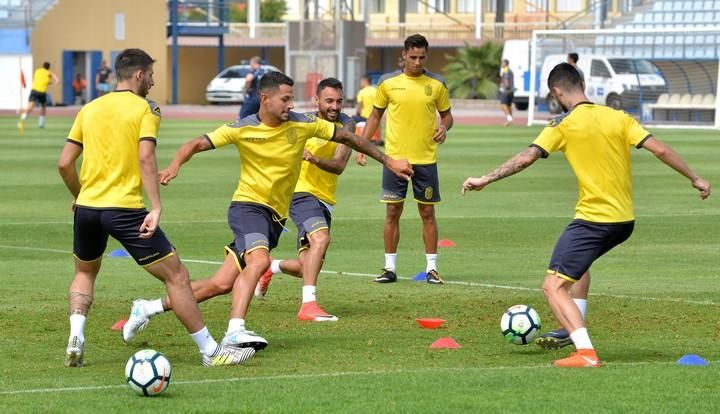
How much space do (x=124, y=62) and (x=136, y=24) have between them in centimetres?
6125

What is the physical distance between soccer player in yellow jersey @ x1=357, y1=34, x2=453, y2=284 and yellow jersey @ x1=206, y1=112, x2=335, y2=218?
371 centimetres

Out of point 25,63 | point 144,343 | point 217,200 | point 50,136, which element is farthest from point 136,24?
point 144,343

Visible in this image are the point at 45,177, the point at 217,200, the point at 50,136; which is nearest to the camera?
the point at 217,200

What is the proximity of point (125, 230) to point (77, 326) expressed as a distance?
73 centimetres

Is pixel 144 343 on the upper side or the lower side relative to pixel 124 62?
lower

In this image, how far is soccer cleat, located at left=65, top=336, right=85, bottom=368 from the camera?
916 centimetres

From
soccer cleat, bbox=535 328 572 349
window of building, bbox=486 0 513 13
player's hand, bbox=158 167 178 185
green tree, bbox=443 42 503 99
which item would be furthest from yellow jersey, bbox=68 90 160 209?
window of building, bbox=486 0 513 13

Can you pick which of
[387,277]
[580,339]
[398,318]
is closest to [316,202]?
[398,318]

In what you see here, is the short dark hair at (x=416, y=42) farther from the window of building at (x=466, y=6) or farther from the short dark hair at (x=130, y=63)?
the window of building at (x=466, y=6)

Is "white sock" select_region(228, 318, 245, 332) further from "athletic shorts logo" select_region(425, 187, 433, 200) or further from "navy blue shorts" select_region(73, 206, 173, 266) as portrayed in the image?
"athletic shorts logo" select_region(425, 187, 433, 200)

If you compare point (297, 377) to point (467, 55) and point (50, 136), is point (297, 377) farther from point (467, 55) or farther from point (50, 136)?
point (467, 55)

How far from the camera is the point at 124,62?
30.3 feet

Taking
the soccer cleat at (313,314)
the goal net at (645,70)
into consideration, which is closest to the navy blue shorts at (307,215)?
the soccer cleat at (313,314)

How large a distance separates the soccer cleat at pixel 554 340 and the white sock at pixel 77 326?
9.90 ft
